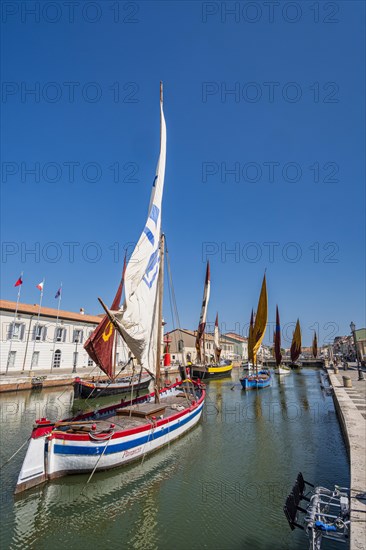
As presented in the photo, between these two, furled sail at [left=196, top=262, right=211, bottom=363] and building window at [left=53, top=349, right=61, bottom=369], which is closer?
building window at [left=53, top=349, right=61, bottom=369]

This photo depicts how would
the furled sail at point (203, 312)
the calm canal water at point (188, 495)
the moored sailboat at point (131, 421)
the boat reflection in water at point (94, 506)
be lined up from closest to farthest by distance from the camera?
the calm canal water at point (188, 495)
the boat reflection in water at point (94, 506)
the moored sailboat at point (131, 421)
the furled sail at point (203, 312)

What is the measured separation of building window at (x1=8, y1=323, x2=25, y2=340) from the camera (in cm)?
3684

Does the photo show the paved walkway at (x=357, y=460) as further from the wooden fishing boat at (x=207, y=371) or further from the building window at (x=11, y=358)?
the building window at (x=11, y=358)

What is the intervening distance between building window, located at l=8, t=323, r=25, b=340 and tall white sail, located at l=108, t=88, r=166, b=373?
2635cm

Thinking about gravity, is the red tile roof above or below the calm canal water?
above

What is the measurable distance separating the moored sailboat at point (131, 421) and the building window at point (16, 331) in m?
24.1

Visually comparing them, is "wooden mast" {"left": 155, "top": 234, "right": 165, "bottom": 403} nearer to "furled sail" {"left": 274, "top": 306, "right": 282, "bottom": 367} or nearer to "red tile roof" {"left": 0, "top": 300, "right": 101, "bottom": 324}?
"red tile roof" {"left": 0, "top": 300, "right": 101, "bottom": 324}

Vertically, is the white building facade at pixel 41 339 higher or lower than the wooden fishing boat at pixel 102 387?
higher

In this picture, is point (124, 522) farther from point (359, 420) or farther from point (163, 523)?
point (359, 420)

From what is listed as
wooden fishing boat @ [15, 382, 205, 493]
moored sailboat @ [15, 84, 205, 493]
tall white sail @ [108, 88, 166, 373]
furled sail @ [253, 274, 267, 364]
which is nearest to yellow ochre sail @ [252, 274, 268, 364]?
furled sail @ [253, 274, 267, 364]

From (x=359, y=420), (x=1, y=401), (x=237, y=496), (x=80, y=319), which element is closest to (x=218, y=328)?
(x=80, y=319)

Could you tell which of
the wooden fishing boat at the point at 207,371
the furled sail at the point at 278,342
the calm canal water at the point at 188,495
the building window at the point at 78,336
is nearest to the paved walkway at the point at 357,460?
the calm canal water at the point at 188,495

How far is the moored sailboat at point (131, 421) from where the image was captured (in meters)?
11.0

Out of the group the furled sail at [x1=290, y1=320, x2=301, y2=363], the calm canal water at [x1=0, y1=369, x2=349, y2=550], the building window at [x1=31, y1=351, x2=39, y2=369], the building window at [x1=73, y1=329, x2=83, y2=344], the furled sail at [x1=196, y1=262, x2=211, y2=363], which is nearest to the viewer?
the calm canal water at [x1=0, y1=369, x2=349, y2=550]
